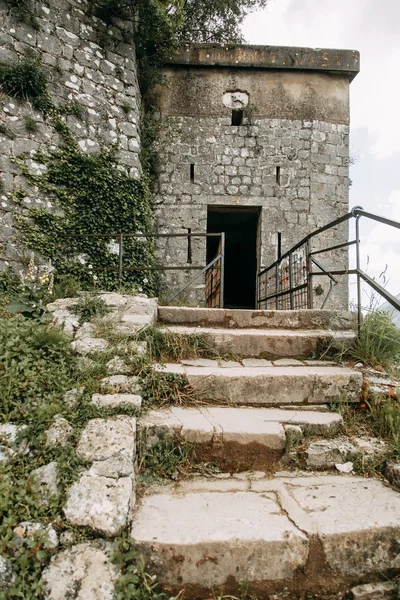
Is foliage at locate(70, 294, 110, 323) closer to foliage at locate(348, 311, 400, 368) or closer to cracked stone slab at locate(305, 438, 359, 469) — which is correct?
cracked stone slab at locate(305, 438, 359, 469)

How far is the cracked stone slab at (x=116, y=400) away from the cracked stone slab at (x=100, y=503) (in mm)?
435

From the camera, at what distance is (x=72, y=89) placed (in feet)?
19.2

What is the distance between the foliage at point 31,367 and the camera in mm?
1893

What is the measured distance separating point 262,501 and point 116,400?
897 millimetres

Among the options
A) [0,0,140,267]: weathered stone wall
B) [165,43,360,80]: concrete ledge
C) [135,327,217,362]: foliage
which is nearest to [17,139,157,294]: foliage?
[0,0,140,267]: weathered stone wall

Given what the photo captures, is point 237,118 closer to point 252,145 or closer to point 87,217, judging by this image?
point 252,145

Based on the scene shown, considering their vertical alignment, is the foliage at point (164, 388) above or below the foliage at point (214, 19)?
below

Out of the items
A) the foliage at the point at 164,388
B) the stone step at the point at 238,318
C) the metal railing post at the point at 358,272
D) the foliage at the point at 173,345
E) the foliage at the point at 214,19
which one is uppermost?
the foliage at the point at 214,19

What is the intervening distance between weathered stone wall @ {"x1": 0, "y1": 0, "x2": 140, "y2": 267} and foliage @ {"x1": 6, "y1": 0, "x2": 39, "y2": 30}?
8 cm

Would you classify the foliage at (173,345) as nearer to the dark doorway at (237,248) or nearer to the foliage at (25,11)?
the dark doorway at (237,248)

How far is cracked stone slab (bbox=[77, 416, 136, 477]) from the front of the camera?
5.54 ft

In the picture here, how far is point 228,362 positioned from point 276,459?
0.97m

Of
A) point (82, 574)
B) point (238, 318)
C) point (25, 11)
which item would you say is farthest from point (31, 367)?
point (25, 11)

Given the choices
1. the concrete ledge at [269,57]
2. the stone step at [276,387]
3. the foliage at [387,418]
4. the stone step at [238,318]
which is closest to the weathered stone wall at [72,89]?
the concrete ledge at [269,57]
